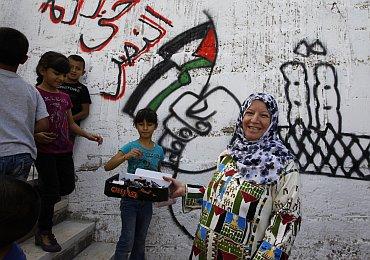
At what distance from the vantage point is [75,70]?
134 inches

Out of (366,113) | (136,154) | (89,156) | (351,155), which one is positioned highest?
(366,113)

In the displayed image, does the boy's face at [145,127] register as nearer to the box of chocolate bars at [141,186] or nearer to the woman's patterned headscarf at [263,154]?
the box of chocolate bars at [141,186]

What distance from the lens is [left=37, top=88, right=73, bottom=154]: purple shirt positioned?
2545mm

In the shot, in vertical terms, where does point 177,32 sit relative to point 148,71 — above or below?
above

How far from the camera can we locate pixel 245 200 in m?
1.64

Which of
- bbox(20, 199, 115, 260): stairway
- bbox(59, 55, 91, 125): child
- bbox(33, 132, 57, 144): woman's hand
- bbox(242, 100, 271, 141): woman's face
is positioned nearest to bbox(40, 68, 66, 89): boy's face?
bbox(33, 132, 57, 144): woman's hand

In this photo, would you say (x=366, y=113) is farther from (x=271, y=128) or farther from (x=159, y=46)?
(x=159, y=46)

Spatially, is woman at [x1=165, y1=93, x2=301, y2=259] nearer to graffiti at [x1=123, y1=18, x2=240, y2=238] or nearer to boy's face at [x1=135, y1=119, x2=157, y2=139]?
boy's face at [x1=135, y1=119, x2=157, y2=139]

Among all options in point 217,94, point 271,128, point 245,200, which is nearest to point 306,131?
point 217,94

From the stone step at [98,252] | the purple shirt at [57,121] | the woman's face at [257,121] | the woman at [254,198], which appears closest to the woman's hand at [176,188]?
the woman at [254,198]

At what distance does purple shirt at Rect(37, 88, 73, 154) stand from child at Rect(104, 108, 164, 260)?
39 cm

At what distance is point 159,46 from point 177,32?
24cm

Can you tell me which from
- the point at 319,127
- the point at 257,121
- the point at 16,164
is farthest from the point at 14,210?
the point at 319,127

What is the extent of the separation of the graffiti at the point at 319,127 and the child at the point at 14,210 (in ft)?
8.42
